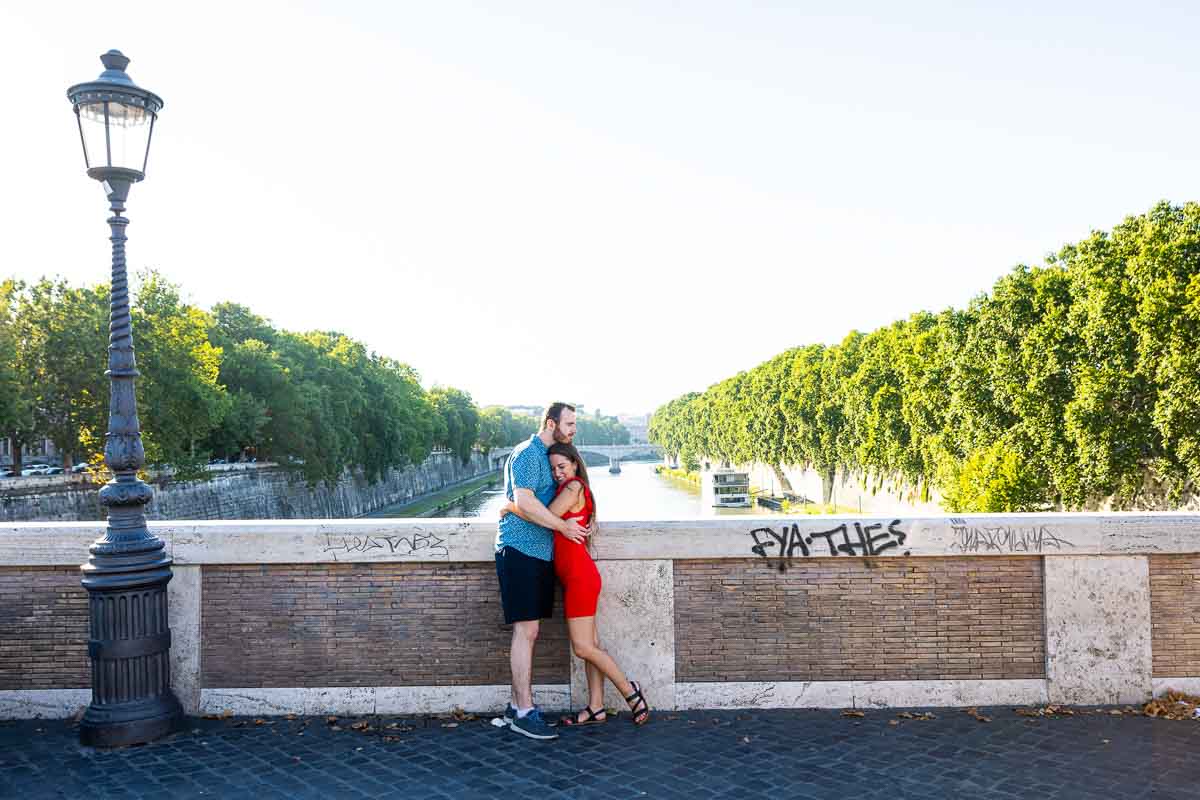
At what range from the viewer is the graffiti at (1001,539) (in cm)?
620

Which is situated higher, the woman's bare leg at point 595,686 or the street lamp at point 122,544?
the street lamp at point 122,544

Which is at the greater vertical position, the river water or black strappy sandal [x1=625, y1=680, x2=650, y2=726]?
black strappy sandal [x1=625, y1=680, x2=650, y2=726]

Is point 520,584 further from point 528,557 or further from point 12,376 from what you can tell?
point 12,376

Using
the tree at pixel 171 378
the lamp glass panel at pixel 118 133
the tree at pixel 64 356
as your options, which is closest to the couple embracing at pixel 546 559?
the lamp glass panel at pixel 118 133

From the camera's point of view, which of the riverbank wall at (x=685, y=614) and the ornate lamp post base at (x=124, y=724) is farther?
the riverbank wall at (x=685, y=614)

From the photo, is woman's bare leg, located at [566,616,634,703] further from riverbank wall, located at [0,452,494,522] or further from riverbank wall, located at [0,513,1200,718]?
riverbank wall, located at [0,452,494,522]

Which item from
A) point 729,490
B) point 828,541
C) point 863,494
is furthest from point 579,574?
point 729,490

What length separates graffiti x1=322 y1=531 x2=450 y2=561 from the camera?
20.3ft

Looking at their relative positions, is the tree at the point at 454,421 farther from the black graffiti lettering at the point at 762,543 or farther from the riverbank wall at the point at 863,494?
the black graffiti lettering at the point at 762,543

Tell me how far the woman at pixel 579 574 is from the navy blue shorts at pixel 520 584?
166 millimetres

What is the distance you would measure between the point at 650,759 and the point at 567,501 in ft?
5.24

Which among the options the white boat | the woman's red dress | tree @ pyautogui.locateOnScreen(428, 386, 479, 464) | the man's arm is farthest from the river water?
the man's arm

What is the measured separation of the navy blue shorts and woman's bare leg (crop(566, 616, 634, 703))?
237mm

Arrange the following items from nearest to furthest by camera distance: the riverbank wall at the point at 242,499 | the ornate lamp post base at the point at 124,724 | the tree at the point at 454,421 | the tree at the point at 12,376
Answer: the ornate lamp post base at the point at 124,724, the tree at the point at 12,376, the riverbank wall at the point at 242,499, the tree at the point at 454,421
